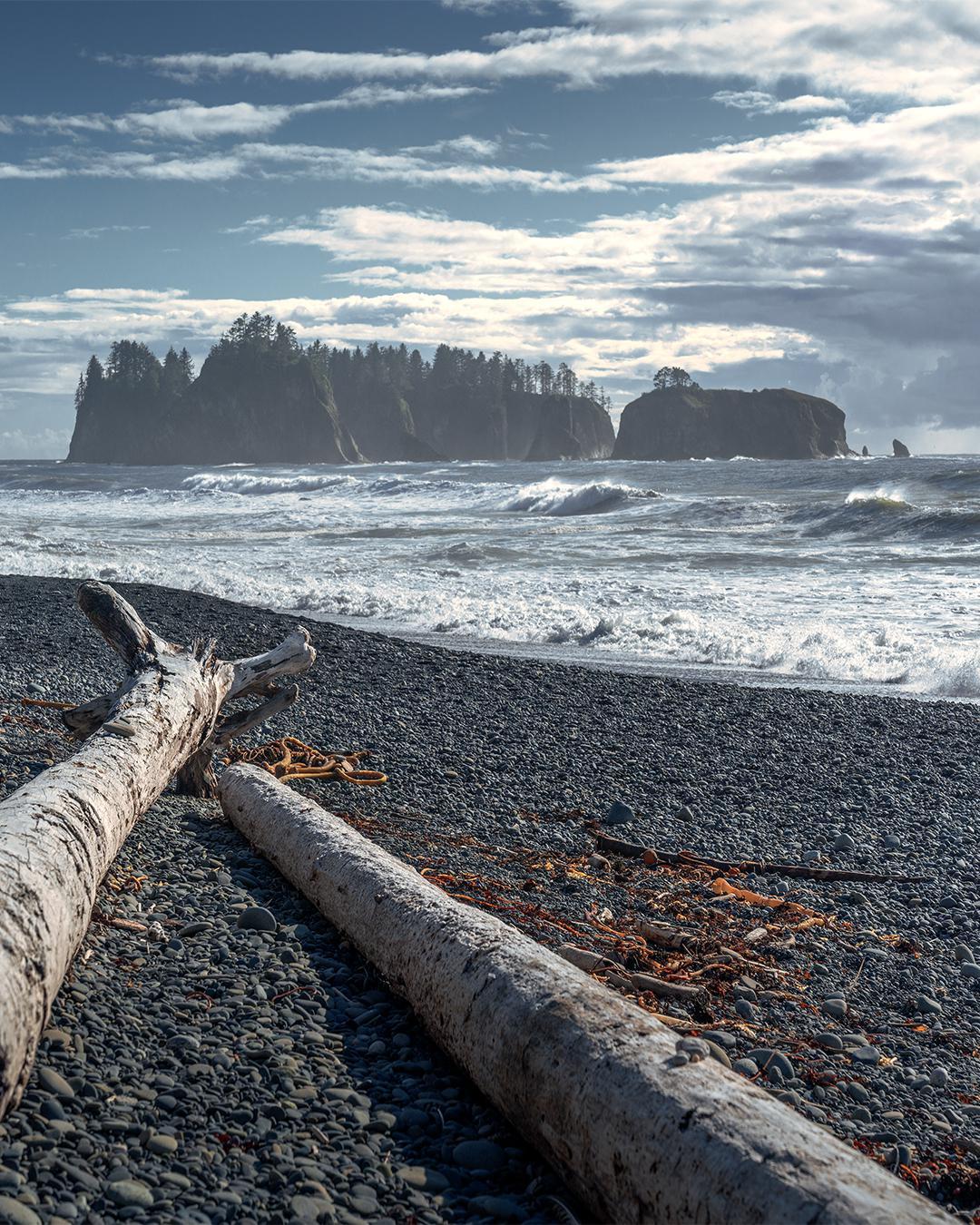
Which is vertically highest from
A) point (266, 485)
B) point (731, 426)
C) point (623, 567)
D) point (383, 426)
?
point (731, 426)

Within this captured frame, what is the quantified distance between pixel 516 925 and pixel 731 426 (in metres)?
124

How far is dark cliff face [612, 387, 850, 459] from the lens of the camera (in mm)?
121938

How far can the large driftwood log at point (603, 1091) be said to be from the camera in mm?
2127

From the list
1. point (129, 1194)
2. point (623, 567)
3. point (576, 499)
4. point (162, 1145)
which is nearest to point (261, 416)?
point (576, 499)

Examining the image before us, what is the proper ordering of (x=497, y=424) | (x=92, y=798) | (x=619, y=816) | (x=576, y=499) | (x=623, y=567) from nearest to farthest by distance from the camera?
(x=92, y=798) < (x=619, y=816) < (x=623, y=567) < (x=576, y=499) < (x=497, y=424)

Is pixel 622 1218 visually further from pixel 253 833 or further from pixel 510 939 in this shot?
pixel 253 833

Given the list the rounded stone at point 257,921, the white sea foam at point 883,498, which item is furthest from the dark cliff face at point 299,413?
the rounded stone at point 257,921

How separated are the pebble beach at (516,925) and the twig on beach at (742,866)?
0.18 ft

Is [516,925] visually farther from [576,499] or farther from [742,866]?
[576,499]

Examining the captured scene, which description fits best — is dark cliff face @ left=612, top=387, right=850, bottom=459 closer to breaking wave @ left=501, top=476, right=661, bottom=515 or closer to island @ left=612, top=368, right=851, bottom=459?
island @ left=612, top=368, right=851, bottom=459

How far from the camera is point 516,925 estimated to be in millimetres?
4301

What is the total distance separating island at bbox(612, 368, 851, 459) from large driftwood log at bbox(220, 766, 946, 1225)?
122m

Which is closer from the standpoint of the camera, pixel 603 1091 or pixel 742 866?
pixel 603 1091

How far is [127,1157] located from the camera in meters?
2.54
